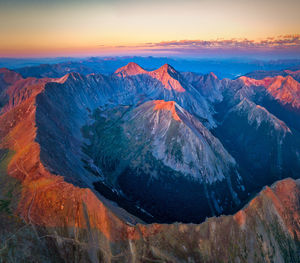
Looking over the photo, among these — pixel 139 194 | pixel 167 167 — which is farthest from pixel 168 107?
pixel 139 194

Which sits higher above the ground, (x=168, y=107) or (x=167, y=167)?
(x=168, y=107)

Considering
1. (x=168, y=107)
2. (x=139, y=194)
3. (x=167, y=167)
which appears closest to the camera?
(x=139, y=194)

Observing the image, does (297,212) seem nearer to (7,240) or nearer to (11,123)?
(7,240)

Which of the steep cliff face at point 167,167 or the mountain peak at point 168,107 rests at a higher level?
the mountain peak at point 168,107

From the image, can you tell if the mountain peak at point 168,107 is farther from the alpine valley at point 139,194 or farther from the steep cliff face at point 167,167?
the alpine valley at point 139,194

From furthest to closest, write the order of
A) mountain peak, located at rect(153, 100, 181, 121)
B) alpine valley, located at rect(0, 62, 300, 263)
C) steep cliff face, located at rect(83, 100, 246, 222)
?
mountain peak, located at rect(153, 100, 181, 121), steep cliff face, located at rect(83, 100, 246, 222), alpine valley, located at rect(0, 62, 300, 263)

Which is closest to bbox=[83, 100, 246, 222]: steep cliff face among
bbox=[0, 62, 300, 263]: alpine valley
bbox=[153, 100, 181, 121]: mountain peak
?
bbox=[153, 100, 181, 121]: mountain peak

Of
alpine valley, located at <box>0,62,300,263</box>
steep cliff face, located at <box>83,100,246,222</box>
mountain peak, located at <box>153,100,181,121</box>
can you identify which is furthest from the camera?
mountain peak, located at <box>153,100,181,121</box>

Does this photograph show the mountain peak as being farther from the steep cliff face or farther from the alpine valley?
the alpine valley

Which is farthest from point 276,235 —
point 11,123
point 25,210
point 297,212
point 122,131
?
point 11,123

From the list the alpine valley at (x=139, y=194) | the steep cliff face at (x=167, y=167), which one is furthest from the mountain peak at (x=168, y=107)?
the alpine valley at (x=139, y=194)

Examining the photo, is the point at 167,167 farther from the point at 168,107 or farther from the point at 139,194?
the point at 168,107
